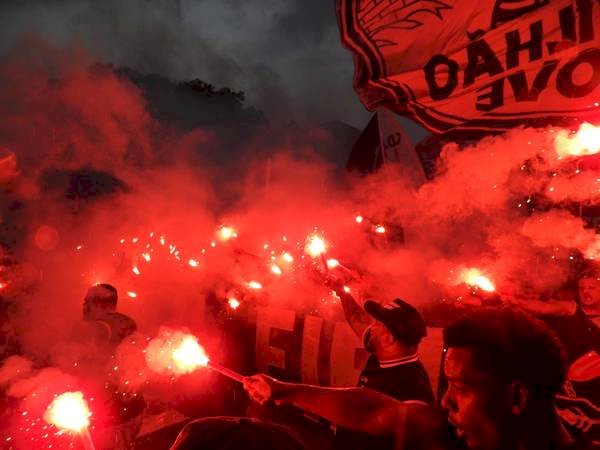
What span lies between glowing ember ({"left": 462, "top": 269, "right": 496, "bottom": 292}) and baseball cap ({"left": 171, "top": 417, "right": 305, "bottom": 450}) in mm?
3409

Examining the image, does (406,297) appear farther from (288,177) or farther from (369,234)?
(288,177)

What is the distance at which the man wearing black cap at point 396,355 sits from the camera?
2643 mm

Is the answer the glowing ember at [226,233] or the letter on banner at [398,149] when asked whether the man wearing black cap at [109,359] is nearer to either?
the glowing ember at [226,233]

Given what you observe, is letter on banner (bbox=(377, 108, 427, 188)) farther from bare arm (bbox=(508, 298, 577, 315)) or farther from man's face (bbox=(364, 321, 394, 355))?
man's face (bbox=(364, 321, 394, 355))

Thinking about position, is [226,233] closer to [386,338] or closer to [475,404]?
[386,338]

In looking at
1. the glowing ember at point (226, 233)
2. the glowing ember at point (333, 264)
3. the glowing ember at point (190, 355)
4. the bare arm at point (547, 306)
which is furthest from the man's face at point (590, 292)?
the glowing ember at point (226, 233)

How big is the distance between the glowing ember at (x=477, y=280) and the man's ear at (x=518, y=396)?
9.55 ft

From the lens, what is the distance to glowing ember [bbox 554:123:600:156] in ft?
11.4

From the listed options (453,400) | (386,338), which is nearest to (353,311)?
(386,338)

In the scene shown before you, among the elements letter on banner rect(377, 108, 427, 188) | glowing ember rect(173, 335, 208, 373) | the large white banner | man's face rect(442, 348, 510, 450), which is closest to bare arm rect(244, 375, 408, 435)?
man's face rect(442, 348, 510, 450)

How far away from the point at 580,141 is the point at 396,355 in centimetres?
257

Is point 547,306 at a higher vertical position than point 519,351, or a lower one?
higher

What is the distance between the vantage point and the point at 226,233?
23.3 feet

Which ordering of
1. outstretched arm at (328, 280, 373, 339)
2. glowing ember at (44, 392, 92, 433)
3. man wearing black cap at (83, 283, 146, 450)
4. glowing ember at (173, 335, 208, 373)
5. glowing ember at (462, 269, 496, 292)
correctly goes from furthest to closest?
outstretched arm at (328, 280, 373, 339)
glowing ember at (462, 269, 496, 292)
man wearing black cap at (83, 283, 146, 450)
glowing ember at (173, 335, 208, 373)
glowing ember at (44, 392, 92, 433)
